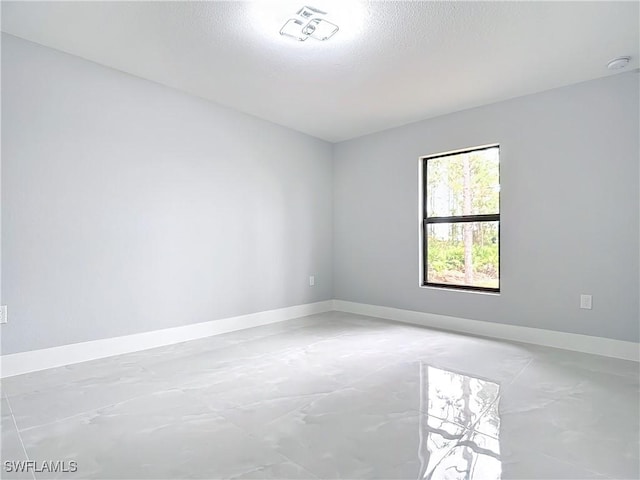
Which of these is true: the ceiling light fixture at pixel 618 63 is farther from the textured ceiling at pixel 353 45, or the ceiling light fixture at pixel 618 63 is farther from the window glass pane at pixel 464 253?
the window glass pane at pixel 464 253

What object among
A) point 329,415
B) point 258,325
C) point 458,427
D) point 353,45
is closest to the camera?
point 458,427

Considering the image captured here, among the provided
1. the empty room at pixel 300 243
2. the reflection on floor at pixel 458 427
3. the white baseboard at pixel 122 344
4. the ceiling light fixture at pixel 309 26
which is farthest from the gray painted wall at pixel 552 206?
the ceiling light fixture at pixel 309 26

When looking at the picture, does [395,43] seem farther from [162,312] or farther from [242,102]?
[162,312]

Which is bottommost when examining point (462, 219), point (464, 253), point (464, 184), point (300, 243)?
point (464, 253)

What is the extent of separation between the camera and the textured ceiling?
236 cm

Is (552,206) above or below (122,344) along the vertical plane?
above

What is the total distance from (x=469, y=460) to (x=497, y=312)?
2521mm

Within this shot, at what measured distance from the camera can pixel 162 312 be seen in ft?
11.6

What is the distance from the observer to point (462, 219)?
4.22 metres

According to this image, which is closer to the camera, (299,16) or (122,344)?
(299,16)

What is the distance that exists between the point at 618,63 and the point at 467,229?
1.94m

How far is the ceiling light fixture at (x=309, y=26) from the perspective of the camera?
2.38 m

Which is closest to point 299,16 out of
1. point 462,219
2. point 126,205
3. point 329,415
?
point 126,205

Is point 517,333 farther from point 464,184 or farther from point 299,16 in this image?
point 299,16
